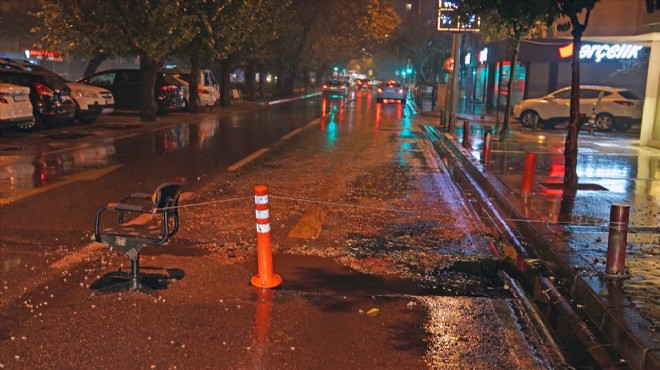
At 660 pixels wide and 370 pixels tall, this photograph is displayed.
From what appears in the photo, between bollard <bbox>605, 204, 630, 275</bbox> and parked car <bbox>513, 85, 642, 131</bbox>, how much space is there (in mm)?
18055

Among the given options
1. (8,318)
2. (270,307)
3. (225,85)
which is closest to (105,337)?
(8,318)

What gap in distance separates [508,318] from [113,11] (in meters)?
18.0

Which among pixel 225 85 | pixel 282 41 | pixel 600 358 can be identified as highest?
pixel 282 41

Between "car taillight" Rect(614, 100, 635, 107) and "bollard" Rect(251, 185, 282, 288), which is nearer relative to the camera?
"bollard" Rect(251, 185, 282, 288)

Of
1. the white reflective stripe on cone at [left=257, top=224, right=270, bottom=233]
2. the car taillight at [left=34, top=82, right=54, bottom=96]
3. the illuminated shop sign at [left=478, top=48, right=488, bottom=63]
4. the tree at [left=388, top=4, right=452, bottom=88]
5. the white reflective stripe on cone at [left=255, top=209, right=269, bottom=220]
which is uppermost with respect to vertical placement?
the tree at [left=388, top=4, right=452, bottom=88]

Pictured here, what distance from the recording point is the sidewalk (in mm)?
4977

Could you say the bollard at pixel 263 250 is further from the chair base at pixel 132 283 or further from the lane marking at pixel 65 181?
the lane marking at pixel 65 181

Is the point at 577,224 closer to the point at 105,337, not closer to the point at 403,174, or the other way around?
the point at 403,174

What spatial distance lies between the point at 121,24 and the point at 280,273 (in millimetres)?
16209

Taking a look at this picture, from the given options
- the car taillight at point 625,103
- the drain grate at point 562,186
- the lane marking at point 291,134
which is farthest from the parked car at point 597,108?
the drain grate at point 562,186

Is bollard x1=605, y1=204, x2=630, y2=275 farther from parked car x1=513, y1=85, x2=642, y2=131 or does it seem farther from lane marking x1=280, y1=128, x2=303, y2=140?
parked car x1=513, y1=85, x2=642, y2=131

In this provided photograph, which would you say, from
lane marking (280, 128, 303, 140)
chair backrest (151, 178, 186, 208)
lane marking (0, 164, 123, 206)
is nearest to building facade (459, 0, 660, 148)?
lane marking (280, 128, 303, 140)

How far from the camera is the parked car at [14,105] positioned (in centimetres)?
1444

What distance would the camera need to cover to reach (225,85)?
34.2 m
